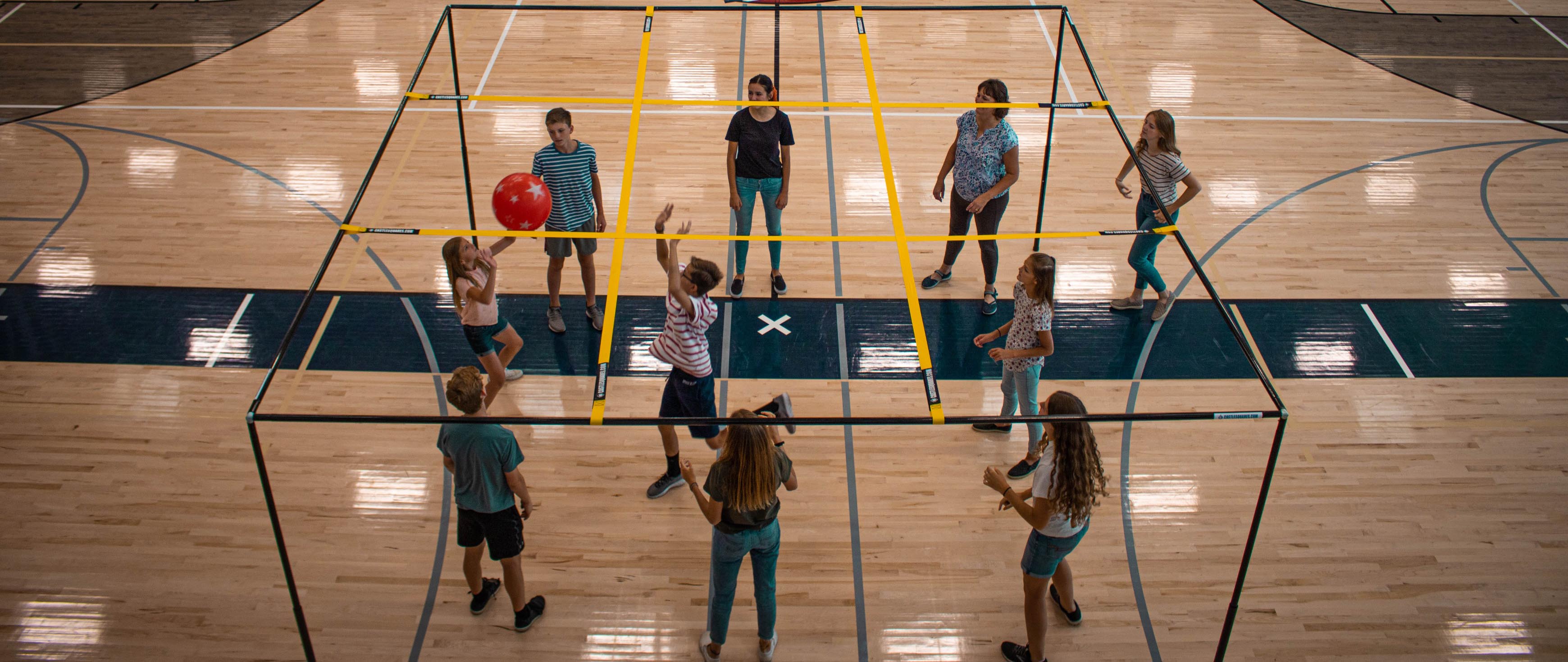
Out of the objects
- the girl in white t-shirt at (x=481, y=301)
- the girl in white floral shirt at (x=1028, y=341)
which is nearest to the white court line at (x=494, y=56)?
the girl in white t-shirt at (x=481, y=301)

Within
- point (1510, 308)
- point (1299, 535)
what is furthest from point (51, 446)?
point (1510, 308)

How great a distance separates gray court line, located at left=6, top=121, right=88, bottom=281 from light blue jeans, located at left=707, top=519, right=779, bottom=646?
6934mm

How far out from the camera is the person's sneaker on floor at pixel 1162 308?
23.1 feet

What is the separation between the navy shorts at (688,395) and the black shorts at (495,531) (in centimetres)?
101

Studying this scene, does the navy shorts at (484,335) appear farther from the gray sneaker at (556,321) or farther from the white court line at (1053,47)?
the white court line at (1053,47)

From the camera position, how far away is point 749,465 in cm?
372

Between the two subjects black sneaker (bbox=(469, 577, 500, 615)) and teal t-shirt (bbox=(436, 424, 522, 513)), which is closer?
teal t-shirt (bbox=(436, 424, 522, 513))

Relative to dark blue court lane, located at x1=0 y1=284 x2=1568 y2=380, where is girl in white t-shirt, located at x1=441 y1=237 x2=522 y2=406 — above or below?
above

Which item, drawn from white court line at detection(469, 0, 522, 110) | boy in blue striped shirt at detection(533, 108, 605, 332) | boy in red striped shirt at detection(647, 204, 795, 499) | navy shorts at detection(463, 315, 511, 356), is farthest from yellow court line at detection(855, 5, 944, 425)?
white court line at detection(469, 0, 522, 110)

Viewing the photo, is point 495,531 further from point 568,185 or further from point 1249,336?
point 1249,336

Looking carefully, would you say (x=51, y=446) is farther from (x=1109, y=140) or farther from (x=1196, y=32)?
(x=1196, y=32)

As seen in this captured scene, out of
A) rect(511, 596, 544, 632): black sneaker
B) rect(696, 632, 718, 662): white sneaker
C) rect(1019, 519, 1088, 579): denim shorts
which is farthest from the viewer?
rect(511, 596, 544, 632): black sneaker

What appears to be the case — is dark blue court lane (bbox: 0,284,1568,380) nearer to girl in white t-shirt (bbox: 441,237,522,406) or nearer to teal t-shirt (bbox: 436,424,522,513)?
girl in white t-shirt (bbox: 441,237,522,406)

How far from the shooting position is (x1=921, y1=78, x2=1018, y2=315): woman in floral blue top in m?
6.17
